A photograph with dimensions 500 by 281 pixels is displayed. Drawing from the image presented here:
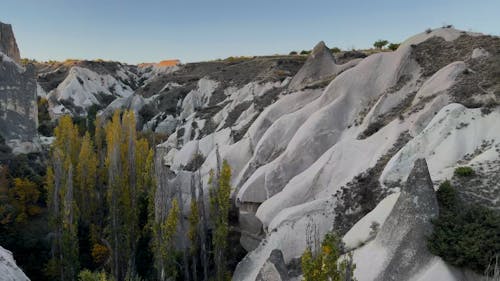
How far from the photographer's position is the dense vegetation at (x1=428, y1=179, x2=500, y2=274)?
1179 cm

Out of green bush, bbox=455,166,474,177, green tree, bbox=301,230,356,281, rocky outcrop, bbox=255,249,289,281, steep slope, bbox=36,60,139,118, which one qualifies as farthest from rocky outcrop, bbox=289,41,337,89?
steep slope, bbox=36,60,139,118

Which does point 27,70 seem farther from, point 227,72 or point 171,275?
point 227,72

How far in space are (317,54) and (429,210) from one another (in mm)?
26838

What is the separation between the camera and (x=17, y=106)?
38.8 metres

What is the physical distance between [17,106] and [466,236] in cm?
3985

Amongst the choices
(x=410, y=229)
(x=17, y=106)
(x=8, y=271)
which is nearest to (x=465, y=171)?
(x=410, y=229)

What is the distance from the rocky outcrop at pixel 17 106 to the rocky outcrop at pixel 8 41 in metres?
13.0

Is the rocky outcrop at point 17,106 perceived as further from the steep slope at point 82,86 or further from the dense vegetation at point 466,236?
the dense vegetation at point 466,236

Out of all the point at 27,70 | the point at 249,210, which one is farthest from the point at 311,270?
the point at 27,70

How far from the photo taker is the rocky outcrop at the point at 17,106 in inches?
1499

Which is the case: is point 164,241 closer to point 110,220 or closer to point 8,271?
point 110,220

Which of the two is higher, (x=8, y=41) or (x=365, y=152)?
(x=8, y=41)

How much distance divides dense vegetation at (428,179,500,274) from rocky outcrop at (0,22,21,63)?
5389cm

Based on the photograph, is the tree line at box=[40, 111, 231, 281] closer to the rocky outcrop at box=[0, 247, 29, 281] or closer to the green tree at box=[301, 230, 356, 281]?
the rocky outcrop at box=[0, 247, 29, 281]
